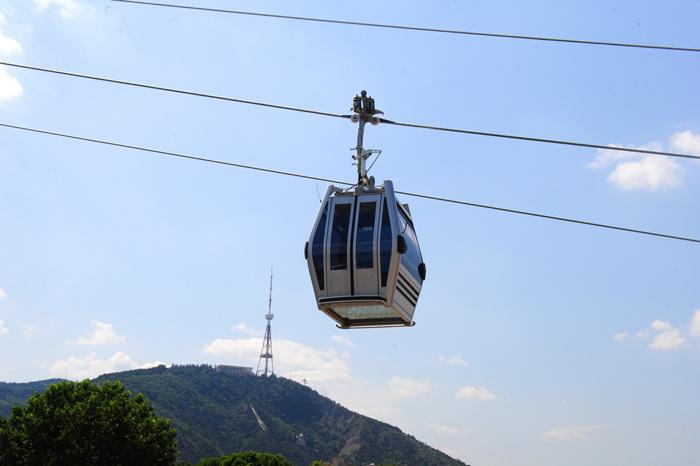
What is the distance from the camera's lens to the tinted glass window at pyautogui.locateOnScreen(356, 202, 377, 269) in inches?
514

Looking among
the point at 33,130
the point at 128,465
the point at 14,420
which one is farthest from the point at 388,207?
the point at 14,420

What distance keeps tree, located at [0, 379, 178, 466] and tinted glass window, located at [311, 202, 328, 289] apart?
17.5 metres

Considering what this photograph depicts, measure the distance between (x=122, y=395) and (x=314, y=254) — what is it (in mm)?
18825

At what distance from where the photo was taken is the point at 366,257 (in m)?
13.1

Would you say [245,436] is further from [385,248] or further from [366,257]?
[385,248]

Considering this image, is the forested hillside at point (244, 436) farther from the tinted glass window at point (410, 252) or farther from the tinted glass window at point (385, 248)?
the tinted glass window at point (385, 248)

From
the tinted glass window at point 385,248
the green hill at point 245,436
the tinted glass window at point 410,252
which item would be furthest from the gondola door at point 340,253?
the green hill at point 245,436

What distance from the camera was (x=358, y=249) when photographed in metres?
13.2

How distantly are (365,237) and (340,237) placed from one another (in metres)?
0.57

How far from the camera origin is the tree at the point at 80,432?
26.1 m

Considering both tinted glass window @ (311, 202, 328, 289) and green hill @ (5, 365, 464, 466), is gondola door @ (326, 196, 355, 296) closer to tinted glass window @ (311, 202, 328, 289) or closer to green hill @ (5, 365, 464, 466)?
tinted glass window @ (311, 202, 328, 289)

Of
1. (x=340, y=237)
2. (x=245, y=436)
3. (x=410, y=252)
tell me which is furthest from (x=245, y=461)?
(x=245, y=436)

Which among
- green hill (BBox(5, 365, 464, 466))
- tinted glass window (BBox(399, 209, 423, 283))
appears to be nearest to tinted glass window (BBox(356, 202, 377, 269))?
tinted glass window (BBox(399, 209, 423, 283))

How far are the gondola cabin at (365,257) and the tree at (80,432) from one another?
17021 millimetres
